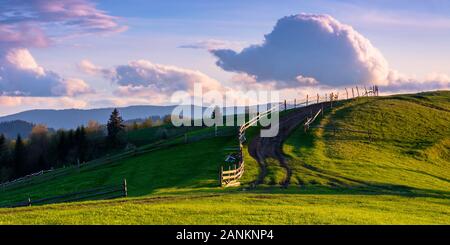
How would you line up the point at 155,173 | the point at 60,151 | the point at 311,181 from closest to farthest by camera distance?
the point at 311,181 < the point at 155,173 < the point at 60,151

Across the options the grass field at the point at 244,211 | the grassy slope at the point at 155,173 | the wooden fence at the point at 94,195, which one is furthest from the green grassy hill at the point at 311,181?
the wooden fence at the point at 94,195

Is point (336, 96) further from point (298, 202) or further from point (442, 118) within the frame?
point (298, 202)

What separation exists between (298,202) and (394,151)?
1672 inches

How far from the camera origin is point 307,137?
275 feet

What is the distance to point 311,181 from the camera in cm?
5762

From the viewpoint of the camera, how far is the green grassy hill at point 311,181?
32.4 m

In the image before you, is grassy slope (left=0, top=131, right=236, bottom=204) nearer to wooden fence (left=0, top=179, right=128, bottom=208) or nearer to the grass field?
wooden fence (left=0, top=179, right=128, bottom=208)

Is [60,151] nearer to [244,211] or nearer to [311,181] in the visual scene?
[311,181]

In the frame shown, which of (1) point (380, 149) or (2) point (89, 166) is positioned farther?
(2) point (89, 166)

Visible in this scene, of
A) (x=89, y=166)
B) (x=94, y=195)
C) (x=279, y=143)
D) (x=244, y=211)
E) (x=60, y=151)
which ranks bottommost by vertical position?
(x=60, y=151)

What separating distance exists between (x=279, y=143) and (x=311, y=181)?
23.1 m

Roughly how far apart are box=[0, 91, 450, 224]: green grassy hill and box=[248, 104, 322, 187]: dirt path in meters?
1.00

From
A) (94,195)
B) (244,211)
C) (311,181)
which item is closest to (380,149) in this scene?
(311,181)
